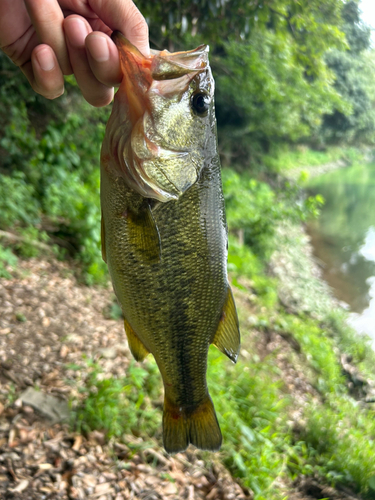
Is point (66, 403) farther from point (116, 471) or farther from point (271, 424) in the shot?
point (271, 424)

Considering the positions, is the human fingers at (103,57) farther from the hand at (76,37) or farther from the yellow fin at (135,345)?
the yellow fin at (135,345)

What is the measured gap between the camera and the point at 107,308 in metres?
4.32

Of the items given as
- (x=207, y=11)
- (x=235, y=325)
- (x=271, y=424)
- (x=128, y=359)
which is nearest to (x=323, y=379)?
(x=271, y=424)

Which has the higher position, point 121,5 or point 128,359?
point 121,5

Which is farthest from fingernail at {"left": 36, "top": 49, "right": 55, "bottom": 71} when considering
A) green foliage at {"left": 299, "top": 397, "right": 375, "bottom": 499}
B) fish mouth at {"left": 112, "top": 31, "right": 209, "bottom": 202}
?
green foliage at {"left": 299, "top": 397, "right": 375, "bottom": 499}

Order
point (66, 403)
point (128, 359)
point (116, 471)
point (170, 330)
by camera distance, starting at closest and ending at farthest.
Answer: point (170, 330) < point (116, 471) < point (66, 403) < point (128, 359)

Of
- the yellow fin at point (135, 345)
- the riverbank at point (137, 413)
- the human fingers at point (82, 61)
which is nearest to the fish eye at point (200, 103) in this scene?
the human fingers at point (82, 61)

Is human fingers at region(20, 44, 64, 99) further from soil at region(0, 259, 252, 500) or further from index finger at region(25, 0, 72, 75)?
soil at region(0, 259, 252, 500)

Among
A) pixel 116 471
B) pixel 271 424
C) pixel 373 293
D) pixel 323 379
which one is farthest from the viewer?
pixel 373 293

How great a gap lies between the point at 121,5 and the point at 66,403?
8.20ft

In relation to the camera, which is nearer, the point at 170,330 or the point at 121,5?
the point at 121,5

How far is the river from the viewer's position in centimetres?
953

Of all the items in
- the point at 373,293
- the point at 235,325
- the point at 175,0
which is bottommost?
the point at 373,293

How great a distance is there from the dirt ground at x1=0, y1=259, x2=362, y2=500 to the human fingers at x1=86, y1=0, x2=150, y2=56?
2.34m
